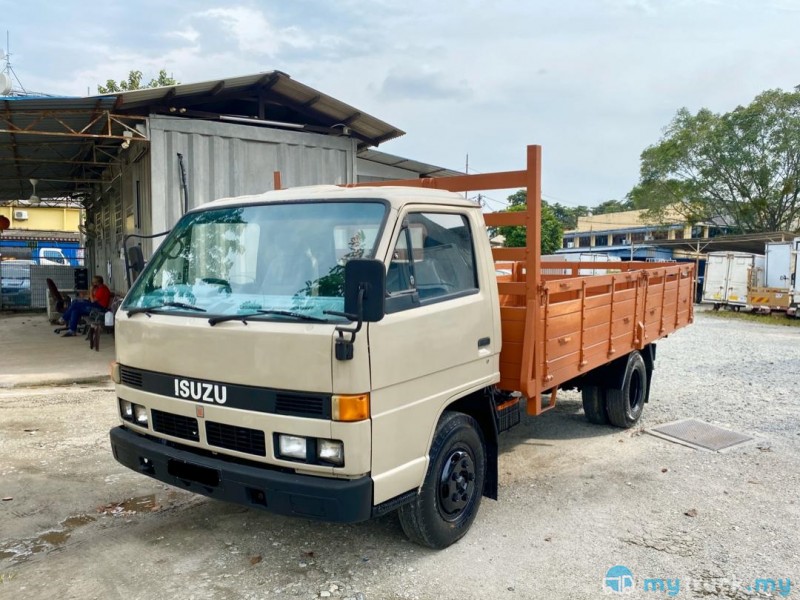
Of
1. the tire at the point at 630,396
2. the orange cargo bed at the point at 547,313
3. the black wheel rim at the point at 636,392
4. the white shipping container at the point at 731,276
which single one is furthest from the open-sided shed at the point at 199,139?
the white shipping container at the point at 731,276

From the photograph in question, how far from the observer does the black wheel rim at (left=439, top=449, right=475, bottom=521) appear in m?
3.65

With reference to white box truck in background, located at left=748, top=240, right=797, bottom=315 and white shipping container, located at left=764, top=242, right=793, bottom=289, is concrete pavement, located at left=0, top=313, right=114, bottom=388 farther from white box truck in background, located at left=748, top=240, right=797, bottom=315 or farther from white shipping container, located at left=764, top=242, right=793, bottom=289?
white shipping container, located at left=764, top=242, right=793, bottom=289

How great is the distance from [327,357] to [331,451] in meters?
0.46

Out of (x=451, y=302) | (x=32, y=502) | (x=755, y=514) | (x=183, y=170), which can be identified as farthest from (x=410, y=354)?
(x=183, y=170)

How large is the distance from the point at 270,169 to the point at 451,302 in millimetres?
7921

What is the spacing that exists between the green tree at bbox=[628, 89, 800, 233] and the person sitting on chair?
30051 mm

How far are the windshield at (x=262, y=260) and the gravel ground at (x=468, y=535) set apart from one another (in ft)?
4.86

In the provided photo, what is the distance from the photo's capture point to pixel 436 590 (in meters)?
3.30

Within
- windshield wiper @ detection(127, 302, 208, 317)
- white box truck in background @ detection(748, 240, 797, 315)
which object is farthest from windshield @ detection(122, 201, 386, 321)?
white box truck in background @ detection(748, 240, 797, 315)

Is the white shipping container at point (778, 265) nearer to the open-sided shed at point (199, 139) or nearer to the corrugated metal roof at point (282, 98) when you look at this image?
the open-sided shed at point (199, 139)

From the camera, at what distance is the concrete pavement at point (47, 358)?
854 cm

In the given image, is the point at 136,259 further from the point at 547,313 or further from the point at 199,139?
the point at 199,139

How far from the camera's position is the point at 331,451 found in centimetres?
296

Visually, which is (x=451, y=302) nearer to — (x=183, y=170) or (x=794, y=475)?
(x=794, y=475)
